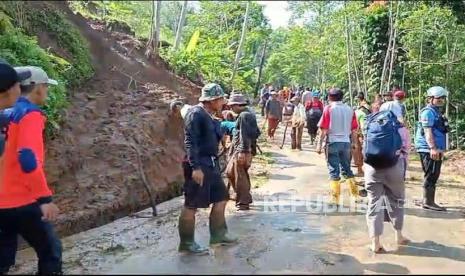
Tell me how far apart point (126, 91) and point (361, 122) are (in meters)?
5.02

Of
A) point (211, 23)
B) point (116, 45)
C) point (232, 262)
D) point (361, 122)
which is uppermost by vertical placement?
point (211, 23)

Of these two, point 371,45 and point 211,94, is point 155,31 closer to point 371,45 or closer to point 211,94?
point 371,45

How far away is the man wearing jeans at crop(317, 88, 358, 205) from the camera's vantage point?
8.70 m

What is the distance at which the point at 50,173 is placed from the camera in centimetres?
776

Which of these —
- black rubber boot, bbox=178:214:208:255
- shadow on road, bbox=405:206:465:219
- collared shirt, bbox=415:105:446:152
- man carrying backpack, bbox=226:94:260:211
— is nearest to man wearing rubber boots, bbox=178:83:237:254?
black rubber boot, bbox=178:214:208:255

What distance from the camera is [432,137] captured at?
25.8 ft

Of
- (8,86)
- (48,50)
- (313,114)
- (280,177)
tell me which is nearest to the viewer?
(8,86)

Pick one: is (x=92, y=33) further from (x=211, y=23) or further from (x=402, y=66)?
(x=211, y=23)

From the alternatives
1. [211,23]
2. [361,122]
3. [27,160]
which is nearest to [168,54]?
[361,122]

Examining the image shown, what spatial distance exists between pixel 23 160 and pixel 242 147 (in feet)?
14.5

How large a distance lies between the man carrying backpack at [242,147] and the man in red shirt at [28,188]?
408 centimetres

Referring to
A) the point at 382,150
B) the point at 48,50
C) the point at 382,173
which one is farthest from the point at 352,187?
the point at 48,50

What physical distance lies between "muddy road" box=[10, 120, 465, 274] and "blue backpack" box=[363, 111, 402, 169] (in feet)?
3.17

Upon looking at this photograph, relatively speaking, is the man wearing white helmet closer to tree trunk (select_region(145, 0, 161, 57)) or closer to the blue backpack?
the blue backpack
